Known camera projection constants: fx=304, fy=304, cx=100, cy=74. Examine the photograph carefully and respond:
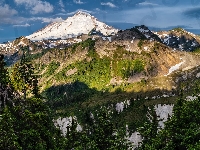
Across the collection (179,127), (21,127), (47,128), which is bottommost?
(21,127)

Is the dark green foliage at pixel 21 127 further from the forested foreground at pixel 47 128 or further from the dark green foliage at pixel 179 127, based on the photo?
the dark green foliage at pixel 179 127

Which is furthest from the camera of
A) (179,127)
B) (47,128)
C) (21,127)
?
(179,127)

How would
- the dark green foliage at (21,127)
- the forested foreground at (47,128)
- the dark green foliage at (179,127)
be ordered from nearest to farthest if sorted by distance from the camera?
the dark green foliage at (21,127), the forested foreground at (47,128), the dark green foliage at (179,127)

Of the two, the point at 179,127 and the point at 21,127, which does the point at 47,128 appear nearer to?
the point at 21,127

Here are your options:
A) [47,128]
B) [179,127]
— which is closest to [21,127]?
[47,128]

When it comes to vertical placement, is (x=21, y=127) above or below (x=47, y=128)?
below

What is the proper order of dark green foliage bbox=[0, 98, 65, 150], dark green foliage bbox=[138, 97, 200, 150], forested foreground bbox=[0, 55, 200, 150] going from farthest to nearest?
dark green foliage bbox=[138, 97, 200, 150] → forested foreground bbox=[0, 55, 200, 150] → dark green foliage bbox=[0, 98, 65, 150]

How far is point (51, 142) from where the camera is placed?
47438 millimetres

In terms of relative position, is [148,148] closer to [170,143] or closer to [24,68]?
[170,143]

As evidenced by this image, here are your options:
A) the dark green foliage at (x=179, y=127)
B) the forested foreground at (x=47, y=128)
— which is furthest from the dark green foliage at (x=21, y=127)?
the dark green foliage at (x=179, y=127)

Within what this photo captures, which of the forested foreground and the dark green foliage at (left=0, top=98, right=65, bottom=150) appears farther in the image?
the forested foreground

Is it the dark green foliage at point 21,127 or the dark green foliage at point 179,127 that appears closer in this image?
the dark green foliage at point 21,127

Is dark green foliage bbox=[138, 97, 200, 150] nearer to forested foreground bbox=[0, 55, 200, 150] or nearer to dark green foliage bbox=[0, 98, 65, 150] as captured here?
forested foreground bbox=[0, 55, 200, 150]

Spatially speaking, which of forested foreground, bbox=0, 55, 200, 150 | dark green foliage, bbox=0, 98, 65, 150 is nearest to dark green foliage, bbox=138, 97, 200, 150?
forested foreground, bbox=0, 55, 200, 150
